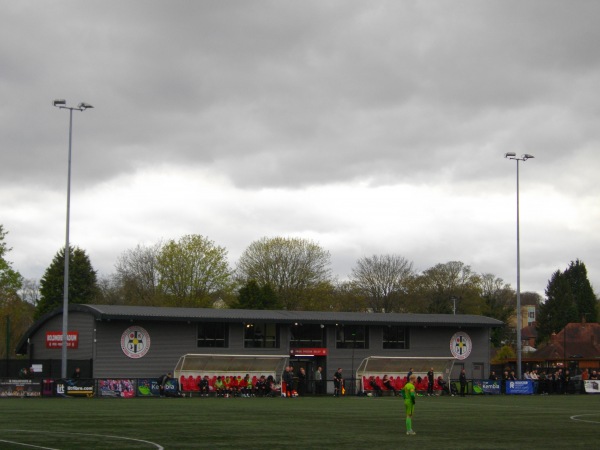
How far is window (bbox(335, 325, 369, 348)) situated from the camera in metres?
56.5

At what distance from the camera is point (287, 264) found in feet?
298

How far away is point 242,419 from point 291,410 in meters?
5.60

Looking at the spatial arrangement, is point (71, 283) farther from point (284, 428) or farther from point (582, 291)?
point (284, 428)

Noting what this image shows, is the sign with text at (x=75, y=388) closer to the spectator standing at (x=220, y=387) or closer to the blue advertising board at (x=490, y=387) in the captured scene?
the spectator standing at (x=220, y=387)

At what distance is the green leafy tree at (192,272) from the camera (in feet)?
287

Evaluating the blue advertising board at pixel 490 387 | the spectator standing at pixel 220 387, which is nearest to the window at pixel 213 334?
the spectator standing at pixel 220 387

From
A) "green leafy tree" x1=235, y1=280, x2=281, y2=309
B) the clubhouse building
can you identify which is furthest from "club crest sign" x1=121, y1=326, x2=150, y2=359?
"green leafy tree" x1=235, y1=280, x2=281, y2=309

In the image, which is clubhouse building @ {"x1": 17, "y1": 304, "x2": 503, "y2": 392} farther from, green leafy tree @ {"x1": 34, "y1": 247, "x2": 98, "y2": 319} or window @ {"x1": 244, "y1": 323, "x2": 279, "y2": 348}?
green leafy tree @ {"x1": 34, "y1": 247, "x2": 98, "y2": 319}

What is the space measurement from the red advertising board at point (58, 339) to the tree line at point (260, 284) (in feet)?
72.5

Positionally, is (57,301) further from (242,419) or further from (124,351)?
(242,419)

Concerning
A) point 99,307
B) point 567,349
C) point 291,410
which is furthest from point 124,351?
point 567,349

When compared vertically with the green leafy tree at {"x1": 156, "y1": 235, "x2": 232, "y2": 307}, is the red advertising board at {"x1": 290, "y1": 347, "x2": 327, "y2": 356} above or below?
below

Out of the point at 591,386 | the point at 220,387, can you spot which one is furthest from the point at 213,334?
the point at 591,386

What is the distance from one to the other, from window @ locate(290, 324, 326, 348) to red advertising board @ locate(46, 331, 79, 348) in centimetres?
1267
